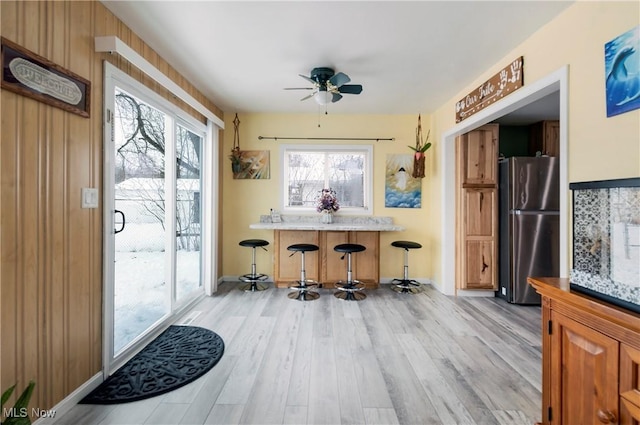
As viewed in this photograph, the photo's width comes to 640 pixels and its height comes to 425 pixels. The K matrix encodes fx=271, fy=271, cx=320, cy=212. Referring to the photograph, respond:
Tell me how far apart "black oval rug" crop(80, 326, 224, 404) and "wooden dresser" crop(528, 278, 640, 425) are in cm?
222

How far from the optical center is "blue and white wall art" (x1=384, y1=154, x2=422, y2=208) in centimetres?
435

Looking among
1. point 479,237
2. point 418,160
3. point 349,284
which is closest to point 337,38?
point 418,160

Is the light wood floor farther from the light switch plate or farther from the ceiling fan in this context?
the ceiling fan

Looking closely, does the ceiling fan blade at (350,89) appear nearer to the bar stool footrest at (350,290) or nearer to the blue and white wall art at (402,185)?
the blue and white wall art at (402,185)

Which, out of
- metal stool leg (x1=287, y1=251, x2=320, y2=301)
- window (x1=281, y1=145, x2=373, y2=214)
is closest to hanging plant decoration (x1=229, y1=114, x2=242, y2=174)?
window (x1=281, y1=145, x2=373, y2=214)

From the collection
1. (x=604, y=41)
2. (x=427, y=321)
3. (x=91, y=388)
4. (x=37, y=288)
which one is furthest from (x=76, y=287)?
(x=604, y=41)

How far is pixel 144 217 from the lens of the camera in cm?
257

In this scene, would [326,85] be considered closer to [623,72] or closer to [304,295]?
[623,72]

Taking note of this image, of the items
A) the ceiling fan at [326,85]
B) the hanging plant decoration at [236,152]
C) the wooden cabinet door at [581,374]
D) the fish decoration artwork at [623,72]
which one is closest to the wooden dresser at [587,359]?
the wooden cabinet door at [581,374]

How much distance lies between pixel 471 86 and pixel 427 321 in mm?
2770

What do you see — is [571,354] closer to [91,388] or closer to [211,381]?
[211,381]

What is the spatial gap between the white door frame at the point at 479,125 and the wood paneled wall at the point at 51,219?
3.24 metres

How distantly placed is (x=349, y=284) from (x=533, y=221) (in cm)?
252

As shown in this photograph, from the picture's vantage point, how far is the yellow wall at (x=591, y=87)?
150cm
